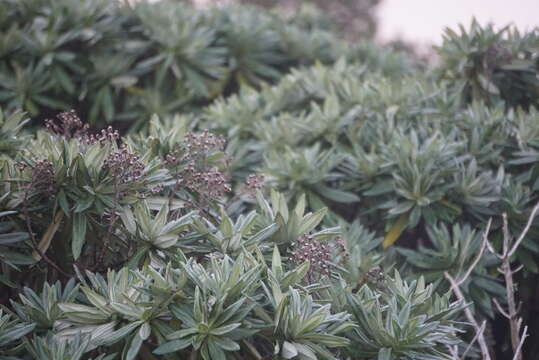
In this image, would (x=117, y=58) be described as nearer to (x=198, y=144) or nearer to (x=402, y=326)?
(x=198, y=144)

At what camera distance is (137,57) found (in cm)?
555

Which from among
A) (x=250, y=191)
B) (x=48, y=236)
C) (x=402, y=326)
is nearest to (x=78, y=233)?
(x=48, y=236)

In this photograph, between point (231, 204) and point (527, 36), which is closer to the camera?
point (231, 204)

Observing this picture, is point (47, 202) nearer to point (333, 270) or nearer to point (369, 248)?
point (333, 270)

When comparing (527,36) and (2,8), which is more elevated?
(527,36)

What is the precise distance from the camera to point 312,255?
264cm

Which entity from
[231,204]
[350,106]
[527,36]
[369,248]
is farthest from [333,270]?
[527,36]

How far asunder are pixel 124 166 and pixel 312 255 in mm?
906

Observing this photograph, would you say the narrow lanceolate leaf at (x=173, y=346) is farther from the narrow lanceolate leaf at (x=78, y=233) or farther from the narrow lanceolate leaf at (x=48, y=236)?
the narrow lanceolate leaf at (x=48, y=236)

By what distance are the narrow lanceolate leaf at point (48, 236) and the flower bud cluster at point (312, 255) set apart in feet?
3.56

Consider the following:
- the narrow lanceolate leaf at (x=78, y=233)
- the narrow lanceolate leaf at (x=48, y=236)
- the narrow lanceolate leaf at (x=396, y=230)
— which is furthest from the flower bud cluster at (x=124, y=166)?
the narrow lanceolate leaf at (x=396, y=230)

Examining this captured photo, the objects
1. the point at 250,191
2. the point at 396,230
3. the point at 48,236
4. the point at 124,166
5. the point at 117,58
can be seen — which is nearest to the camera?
the point at 124,166

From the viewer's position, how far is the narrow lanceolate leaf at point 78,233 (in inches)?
104

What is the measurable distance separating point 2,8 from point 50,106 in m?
0.93
